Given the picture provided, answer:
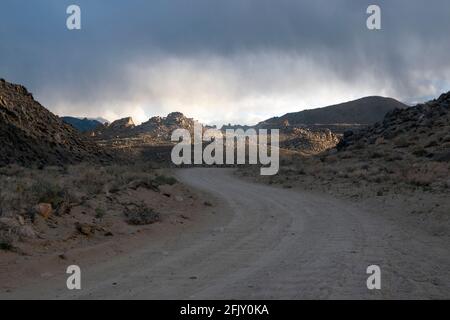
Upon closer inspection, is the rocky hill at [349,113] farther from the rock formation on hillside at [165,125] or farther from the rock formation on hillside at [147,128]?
the rock formation on hillside at [147,128]

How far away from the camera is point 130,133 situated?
129 m

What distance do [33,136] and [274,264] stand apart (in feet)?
124

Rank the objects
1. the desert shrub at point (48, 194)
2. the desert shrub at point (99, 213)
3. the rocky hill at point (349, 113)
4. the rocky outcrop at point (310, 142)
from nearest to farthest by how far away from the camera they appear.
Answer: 1. the desert shrub at point (48, 194)
2. the desert shrub at point (99, 213)
3. the rocky outcrop at point (310, 142)
4. the rocky hill at point (349, 113)

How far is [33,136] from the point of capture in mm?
41938

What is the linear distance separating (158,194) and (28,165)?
22193 millimetres

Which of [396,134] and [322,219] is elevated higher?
[396,134]

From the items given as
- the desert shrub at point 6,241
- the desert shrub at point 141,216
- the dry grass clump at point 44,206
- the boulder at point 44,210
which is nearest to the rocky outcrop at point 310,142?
the dry grass clump at point 44,206

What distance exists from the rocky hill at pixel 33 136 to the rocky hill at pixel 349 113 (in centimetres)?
11029

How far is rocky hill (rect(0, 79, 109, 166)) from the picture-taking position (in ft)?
126

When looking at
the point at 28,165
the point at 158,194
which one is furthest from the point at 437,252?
the point at 28,165

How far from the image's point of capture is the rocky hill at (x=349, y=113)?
525ft

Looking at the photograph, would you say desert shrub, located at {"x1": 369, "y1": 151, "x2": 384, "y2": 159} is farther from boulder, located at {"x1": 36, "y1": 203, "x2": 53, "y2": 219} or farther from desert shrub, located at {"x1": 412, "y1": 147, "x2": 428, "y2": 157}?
boulder, located at {"x1": 36, "y1": 203, "x2": 53, "y2": 219}

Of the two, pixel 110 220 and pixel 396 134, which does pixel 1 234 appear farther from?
pixel 396 134

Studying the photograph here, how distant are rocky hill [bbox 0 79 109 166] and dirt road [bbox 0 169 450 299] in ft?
91.5
